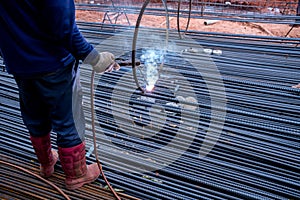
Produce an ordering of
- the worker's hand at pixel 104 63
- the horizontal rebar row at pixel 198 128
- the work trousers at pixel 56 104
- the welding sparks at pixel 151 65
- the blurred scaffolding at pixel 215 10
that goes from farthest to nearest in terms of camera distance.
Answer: the blurred scaffolding at pixel 215 10, the welding sparks at pixel 151 65, the horizontal rebar row at pixel 198 128, the worker's hand at pixel 104 63, the work trousers at pixel 56 104

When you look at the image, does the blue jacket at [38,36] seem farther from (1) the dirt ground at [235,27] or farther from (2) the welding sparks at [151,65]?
(1) the dirt ground at [235,27]

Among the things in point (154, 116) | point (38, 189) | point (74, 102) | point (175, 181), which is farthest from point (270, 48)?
point (38, 189)

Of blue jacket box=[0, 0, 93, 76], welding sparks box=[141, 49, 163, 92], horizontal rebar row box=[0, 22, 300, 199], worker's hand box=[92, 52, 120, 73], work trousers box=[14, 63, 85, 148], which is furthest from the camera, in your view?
welding sparks box=[141, 49, 163, 92]

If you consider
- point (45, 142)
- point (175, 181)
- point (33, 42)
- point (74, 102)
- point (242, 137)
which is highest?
point (33, 42)

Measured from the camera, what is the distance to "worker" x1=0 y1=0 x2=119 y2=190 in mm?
1416


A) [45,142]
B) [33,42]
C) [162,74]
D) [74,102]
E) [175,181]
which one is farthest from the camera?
[162,74]

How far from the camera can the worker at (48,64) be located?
1.42 metres

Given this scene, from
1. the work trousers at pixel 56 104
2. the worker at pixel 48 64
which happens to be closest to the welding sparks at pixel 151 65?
the worker at pixel 48 64

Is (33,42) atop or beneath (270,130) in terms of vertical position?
atop

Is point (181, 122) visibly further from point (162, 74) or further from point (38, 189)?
point (38, 189)

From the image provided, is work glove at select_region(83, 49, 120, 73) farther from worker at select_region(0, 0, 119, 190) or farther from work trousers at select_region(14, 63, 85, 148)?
work trousers at select_region(14, 63, 85, 148)

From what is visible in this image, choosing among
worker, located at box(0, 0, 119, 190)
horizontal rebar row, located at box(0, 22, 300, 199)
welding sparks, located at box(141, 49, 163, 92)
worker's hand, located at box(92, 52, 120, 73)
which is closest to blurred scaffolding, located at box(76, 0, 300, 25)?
welding sparks, located at box(141, 49, 163, 92)

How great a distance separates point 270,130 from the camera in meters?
2.56

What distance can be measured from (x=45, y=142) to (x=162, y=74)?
6.77 ft
